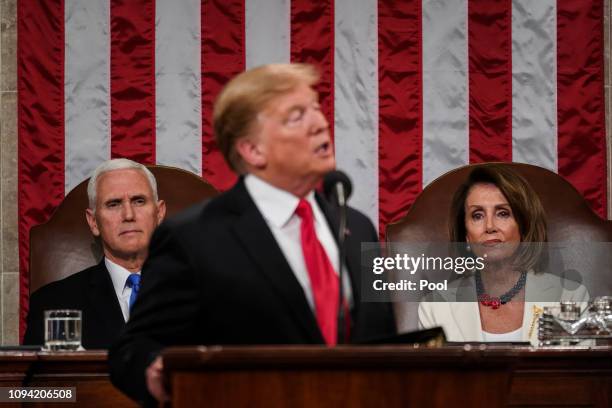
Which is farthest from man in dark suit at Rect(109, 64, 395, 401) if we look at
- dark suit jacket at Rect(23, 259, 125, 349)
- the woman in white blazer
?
dark suit jacket at Rect(23, 259, 125, 349)

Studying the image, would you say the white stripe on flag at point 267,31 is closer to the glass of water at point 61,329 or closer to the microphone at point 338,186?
the glass of water at point 61,329

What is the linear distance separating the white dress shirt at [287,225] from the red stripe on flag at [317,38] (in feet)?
8.55

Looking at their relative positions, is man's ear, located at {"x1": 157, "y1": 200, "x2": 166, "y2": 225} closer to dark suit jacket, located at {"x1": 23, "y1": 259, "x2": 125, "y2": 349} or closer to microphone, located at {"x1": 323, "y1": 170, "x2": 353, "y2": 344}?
dark suit jacket, located at {"x1": 23, "y1": 259, "x2": 125, "y2": 349}

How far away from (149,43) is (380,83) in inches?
42.9

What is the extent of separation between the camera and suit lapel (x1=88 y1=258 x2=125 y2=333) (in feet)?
13.7

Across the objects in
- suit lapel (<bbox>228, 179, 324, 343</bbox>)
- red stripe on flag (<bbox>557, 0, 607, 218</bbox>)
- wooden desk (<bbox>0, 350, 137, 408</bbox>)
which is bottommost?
wooden desk (<bbox>0, 350, 137, 408</bbox>)

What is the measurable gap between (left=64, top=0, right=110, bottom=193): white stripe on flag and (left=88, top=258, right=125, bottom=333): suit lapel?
80cm

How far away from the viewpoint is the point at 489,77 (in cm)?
508

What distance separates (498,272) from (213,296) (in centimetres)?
205

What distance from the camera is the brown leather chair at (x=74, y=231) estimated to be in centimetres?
455

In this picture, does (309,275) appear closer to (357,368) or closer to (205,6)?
(357,368)

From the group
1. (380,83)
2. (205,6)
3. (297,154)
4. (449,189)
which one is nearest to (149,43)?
(205,6)

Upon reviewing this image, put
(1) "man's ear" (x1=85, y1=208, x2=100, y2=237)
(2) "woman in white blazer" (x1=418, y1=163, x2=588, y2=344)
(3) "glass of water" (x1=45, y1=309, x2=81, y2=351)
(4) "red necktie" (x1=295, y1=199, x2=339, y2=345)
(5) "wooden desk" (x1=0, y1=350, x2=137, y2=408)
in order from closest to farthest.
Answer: (4) "red necktie" (x1=295, y1=199, x2=339, y2=345)
(5) "wooden desk" (x1=0, y1=350, x2=137, y2=408)
(3) "glass of water" (x1=45, y1=309, x2=81, y2=351)
(2) "woman in white blazer" (x1=418, y1=163, x2=588, y2=344)
(1) "man's ear" (x1=85, y1=208, x2=100, y2=237)

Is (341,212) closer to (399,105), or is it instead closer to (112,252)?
(112,252)
